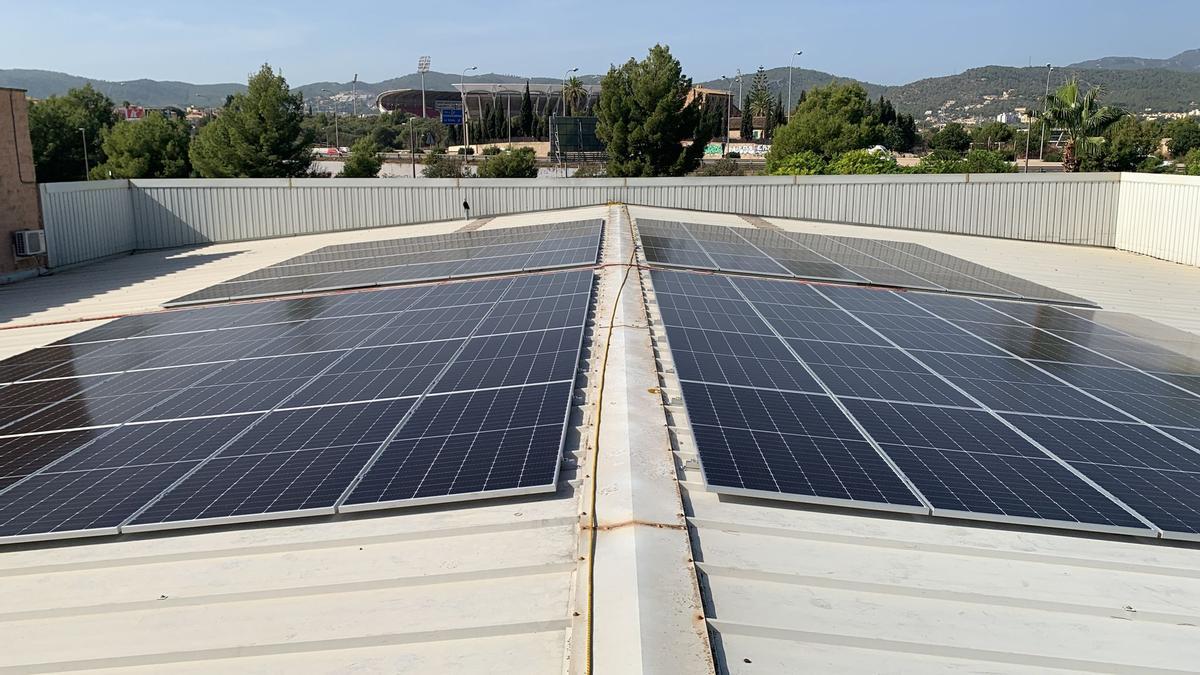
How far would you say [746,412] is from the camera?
825 cm

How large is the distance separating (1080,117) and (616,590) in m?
49.7

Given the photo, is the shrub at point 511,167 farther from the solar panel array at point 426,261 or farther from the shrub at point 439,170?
the solar panel array at point 426,261

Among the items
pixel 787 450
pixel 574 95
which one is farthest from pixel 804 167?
pixel 574 95

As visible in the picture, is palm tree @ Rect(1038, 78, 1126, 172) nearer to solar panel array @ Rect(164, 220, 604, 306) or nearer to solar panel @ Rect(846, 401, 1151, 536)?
solar panel array @ Rect(164, 220, 604, 306)

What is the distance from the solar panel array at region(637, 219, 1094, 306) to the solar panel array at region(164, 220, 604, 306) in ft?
5.29

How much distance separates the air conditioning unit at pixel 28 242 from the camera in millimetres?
26812

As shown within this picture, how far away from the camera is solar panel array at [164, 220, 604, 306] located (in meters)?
17.1

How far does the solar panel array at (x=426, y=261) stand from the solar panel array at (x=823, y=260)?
1.61 metres

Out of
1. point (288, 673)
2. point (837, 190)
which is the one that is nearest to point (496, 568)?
point (288, 673)

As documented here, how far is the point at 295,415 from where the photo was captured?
29.3 feet

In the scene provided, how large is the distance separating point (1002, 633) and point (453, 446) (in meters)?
4.36

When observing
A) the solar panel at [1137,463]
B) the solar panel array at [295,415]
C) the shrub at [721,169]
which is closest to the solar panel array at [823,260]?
the solar panel array at [295,415]

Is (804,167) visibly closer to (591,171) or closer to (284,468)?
(591,171)

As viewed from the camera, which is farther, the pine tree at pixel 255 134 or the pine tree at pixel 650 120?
the pine tree at pixel 650 120
